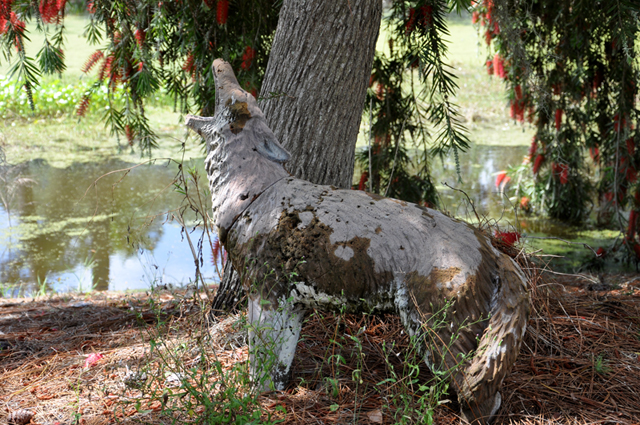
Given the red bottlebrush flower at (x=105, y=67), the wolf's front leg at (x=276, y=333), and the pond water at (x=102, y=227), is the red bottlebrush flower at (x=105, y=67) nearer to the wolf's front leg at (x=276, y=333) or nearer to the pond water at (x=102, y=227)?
the pond water at (x=102, y=227)

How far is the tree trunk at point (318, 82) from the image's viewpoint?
260 cm

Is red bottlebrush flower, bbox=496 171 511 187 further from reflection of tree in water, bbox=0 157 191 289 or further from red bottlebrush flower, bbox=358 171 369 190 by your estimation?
reflection of tree in water, bbox=0 157 191 289

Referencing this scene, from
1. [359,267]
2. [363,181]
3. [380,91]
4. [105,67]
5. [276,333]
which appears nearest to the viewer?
[359,267]

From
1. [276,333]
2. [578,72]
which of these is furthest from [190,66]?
[578,72]

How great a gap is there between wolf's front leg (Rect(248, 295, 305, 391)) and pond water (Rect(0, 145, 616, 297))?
6.93ft

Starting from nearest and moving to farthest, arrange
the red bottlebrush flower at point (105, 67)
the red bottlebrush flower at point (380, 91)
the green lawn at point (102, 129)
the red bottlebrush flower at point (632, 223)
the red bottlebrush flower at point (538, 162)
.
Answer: the red bottlebrush flower at point (105, 67) → the red bottlebrush flower at point (380, 91) → the red bottlebrush flower at point (632, 223) → the red bottlebrush flower at point (538, 162) → the green lawn at point (102, 129)

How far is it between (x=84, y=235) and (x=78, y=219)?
0.47 m

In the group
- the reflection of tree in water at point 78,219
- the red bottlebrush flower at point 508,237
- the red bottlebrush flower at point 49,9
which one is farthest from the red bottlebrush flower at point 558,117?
the red bottlebrush flower at point 49,9

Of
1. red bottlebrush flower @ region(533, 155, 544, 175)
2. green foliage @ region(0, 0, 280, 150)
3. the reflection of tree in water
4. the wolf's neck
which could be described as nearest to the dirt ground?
the wolf's neck

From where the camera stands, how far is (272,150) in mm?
Result: 2248

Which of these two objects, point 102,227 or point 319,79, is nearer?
point 319,79

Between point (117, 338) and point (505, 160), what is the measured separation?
7286mm

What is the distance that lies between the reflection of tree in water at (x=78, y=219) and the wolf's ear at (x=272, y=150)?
2707 mm

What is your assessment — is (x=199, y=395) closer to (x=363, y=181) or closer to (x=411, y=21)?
(x=363, y=181)
